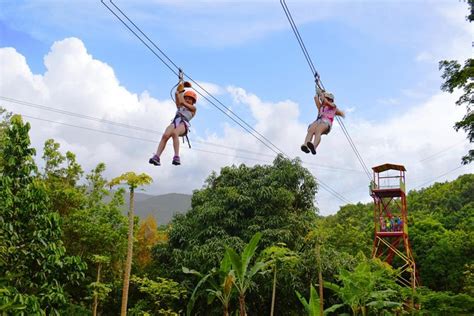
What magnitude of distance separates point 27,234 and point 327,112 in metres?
6.67

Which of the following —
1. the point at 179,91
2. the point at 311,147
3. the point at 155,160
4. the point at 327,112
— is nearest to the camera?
the point at 155,160

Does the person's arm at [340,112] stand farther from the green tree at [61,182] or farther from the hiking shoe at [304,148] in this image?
the green tree at [61,182]

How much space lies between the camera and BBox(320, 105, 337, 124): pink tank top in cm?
664

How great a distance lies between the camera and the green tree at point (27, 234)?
9445 mm

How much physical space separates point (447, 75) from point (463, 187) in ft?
64.4

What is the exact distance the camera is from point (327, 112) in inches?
262

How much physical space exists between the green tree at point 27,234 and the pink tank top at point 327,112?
6.17 m

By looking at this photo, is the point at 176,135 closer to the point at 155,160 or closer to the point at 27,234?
the point at 155,160

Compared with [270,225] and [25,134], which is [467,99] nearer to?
[270,225]

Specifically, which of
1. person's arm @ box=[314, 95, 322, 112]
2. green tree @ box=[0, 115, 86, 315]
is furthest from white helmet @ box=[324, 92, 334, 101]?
green tree @ box=[0, 115, 86, 315]

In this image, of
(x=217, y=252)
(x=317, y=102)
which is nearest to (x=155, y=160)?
(x=317, y=102)

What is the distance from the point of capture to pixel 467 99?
12.9 metres

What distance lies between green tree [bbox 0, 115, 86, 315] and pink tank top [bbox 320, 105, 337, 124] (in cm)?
Result: 617

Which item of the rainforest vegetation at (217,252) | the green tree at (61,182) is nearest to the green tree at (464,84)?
the rainforest vegetation at (217,252)
